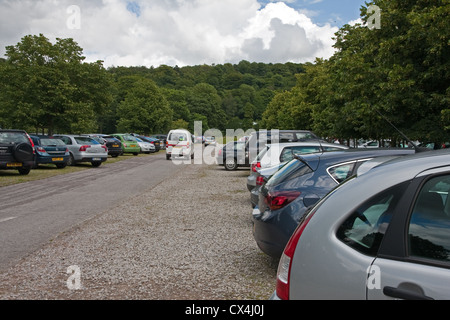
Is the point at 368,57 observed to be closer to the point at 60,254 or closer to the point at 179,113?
the point at 60,254

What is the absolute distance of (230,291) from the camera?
4805 millimetres

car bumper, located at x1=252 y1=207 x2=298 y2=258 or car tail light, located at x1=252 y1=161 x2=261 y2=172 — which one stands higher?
car tail light, located at x1=252 y1=161 x2=261 y2=172

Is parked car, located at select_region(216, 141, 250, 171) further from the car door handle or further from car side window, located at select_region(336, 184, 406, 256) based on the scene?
the car door handle

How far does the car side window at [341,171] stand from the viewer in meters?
5.45

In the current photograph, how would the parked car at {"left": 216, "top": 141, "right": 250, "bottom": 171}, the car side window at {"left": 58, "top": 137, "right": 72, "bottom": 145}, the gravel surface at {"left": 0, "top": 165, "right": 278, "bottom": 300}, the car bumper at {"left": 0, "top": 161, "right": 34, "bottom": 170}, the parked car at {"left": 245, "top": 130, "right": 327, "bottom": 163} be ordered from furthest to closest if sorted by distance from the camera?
1. the car side window at {"left": 58, "top": 137, "right": 72, "bottom": 145}
2. the parked car at {"left": 216, "top": 141, "right": 250, "bottom": 171}
3. the parked car at {"left": 245, "top": 130, "right": 327, "bottom": 163}
4. the car bumper at {"left": 0, "top": 161, "right": 34, "bottom": 170}
5. the gravel surface at {"left": 0, "top": 165, "right": 278, "bottom": 300}

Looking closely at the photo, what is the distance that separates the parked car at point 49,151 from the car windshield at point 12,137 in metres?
3.04

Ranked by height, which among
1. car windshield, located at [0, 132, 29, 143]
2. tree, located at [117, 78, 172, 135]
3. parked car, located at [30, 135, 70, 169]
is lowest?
parked car, located at [30, 135, 70, 169]

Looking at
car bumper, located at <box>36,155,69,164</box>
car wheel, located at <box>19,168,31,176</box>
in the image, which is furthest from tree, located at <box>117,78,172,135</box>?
car wheel, located at <box>19,168,31,176</box>

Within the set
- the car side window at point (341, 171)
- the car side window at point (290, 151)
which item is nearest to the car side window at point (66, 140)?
the car side window at point (290, 151)

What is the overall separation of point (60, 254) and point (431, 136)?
445 inches

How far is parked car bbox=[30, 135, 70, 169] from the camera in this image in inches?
850

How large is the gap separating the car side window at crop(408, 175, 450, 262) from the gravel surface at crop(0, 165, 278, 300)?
2642 mm

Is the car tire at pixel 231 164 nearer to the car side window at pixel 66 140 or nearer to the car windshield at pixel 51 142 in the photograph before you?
the car windshield at pixel 51 142
